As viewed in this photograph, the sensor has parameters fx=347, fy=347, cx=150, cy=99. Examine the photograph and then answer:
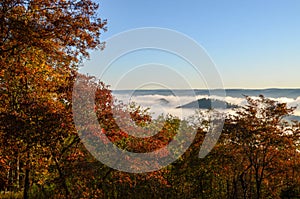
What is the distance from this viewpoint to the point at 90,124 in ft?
27.9

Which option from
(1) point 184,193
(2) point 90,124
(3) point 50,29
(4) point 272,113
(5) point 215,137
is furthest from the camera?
(1) point 184,193

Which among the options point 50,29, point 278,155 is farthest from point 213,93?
point 50,29

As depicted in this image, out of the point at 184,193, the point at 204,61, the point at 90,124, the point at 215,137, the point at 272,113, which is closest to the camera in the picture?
the point at 90,124

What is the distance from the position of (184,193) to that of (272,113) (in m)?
5.71

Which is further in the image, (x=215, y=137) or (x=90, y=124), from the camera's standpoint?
Result: (x=215, y=137)

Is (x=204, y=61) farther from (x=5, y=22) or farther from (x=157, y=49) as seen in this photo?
(x=5, y=22)

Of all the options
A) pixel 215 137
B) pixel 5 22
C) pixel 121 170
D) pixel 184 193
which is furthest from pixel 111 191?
pixel 5 22

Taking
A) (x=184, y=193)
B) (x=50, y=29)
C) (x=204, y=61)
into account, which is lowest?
(x=184, y=193)

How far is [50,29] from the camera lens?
30.3ft

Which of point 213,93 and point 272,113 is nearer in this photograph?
point 213,93

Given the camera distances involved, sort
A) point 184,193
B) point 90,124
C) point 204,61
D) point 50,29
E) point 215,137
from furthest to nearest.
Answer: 1. point 184,193
2. point 215,137
3. point 204,61
4. point 50,29
5. point 90,124

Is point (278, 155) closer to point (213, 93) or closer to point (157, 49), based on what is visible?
point (213, 93)

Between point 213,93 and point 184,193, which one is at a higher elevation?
point 213,93

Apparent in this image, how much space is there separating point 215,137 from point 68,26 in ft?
24.8
